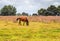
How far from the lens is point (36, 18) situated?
48.4m

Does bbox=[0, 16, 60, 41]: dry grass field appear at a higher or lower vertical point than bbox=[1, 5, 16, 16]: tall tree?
lower

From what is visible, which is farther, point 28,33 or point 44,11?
point 44,11

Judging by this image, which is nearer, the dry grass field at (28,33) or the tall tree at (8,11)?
the dry grass field at (28,33)

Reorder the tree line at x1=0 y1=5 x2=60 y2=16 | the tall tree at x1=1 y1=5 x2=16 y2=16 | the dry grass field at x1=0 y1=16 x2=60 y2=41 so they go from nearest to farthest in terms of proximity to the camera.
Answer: the dry grass field at x1=0 y1=16 x2=60 y2=41, the tree line at x1=0 y1=5 x2=60 y2=16, the tall tree at x1=1 y1=5 x2=16 y2=16

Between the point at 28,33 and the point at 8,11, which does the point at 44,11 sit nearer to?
the point at 8,11

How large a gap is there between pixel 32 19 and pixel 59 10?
3537 cm

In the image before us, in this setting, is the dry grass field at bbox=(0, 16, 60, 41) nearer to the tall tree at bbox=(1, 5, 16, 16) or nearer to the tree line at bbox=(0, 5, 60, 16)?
the tree line at bbox=(0, 5, 60, 16)

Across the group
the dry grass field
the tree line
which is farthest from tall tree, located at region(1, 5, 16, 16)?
the dry grass field

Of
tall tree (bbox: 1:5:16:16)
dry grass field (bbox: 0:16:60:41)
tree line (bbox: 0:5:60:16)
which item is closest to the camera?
dry grass field (bbox: 0:16:60:41)

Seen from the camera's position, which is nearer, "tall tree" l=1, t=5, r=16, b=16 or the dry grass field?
the dry grass field

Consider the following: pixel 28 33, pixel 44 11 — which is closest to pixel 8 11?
pixel 44 11

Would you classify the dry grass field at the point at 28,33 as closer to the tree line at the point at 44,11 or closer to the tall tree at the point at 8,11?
the tree line at the point at 44,11

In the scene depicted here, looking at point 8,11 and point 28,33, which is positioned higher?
point 8,11

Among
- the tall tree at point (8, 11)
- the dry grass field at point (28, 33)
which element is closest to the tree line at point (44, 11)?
the tall tree at point (8, 11)
